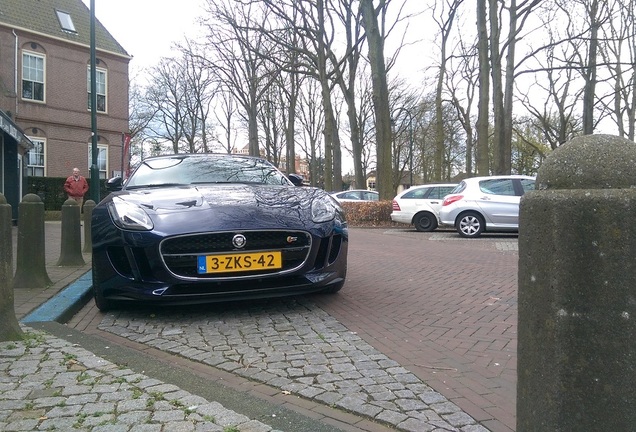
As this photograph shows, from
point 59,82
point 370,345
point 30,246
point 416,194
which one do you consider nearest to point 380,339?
point 370,345

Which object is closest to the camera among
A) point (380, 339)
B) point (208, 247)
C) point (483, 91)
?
point (380, 339)

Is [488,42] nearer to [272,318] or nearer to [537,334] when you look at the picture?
[272,318]

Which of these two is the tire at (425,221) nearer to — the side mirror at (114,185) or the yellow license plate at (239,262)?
the side mirror at (114,185)

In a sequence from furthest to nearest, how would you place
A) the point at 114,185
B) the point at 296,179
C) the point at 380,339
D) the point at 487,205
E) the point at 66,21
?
the point at 66,21 → the point at 487,205 → the point at 296,179 → the point at 114,185 → the point at 380,339

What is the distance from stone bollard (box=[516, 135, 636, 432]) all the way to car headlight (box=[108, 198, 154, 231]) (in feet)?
9.84

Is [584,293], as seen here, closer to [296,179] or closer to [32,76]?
[296,179]

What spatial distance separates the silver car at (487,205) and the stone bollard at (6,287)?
37.7 feet

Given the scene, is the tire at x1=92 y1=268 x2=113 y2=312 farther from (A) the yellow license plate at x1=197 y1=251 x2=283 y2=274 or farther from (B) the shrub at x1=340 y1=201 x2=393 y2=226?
(B) the shrub at x1=340 y1=201 x2=393 y2=226

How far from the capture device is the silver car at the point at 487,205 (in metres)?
13.3

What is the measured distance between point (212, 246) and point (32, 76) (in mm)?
27396

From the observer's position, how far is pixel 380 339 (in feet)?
12.5

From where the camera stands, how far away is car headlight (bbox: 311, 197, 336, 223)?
449 cm

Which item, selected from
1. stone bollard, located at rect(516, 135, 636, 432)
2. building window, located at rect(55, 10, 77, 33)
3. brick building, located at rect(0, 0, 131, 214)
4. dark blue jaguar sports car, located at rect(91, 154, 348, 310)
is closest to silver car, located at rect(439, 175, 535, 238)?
dark blue jaguar sports car, located at rect(91, 154, 348, 310)

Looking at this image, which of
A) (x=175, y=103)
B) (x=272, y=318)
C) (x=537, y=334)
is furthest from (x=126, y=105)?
(x=537, y=334)
